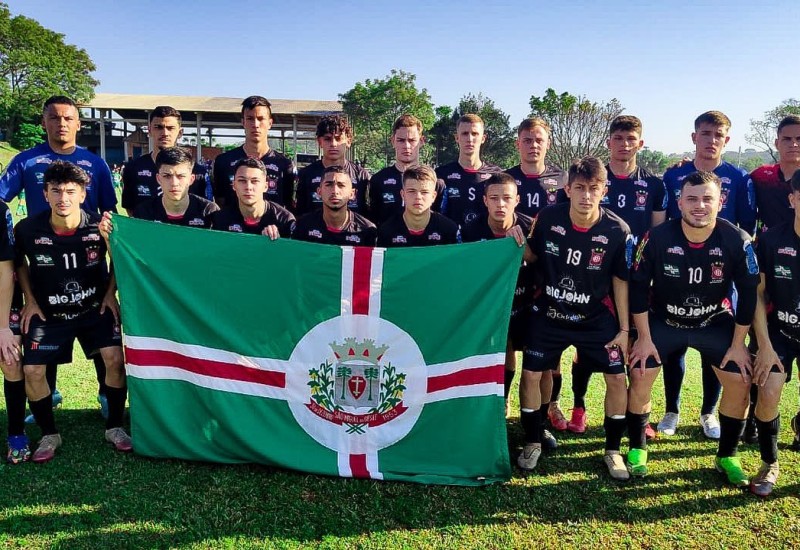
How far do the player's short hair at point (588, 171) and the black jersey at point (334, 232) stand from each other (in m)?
1.67

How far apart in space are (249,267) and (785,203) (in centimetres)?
455

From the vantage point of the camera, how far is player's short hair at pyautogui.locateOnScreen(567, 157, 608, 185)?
4.07 meters

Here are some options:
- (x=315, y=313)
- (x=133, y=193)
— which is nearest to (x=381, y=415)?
(x=315, y=313)

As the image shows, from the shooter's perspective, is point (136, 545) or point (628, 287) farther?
point (628, 287)

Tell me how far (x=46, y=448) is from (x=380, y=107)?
53045 mm

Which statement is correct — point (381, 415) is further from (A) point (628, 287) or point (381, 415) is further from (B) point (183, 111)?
(B) point (183, 111)

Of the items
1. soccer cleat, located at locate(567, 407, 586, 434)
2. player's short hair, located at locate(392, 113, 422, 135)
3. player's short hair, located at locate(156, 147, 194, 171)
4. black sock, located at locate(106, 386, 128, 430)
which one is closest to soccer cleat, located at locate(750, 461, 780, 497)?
soccer cleat, located at locate(567, 407, 586, 434)

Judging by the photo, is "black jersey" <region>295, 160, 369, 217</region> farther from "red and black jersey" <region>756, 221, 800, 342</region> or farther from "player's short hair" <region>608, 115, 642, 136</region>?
"red and black jersey" <region>756, 221, 800, 342</region>

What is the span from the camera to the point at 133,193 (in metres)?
5.45

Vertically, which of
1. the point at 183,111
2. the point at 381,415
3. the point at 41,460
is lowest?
the point at 41,460

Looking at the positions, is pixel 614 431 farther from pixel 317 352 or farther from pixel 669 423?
pixel 317 352

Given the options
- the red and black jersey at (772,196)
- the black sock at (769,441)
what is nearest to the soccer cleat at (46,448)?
the black sock at (769,441)

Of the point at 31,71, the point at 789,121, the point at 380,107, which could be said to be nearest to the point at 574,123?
the point at 380,107

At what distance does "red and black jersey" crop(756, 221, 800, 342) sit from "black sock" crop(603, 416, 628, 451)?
1.32 meters
